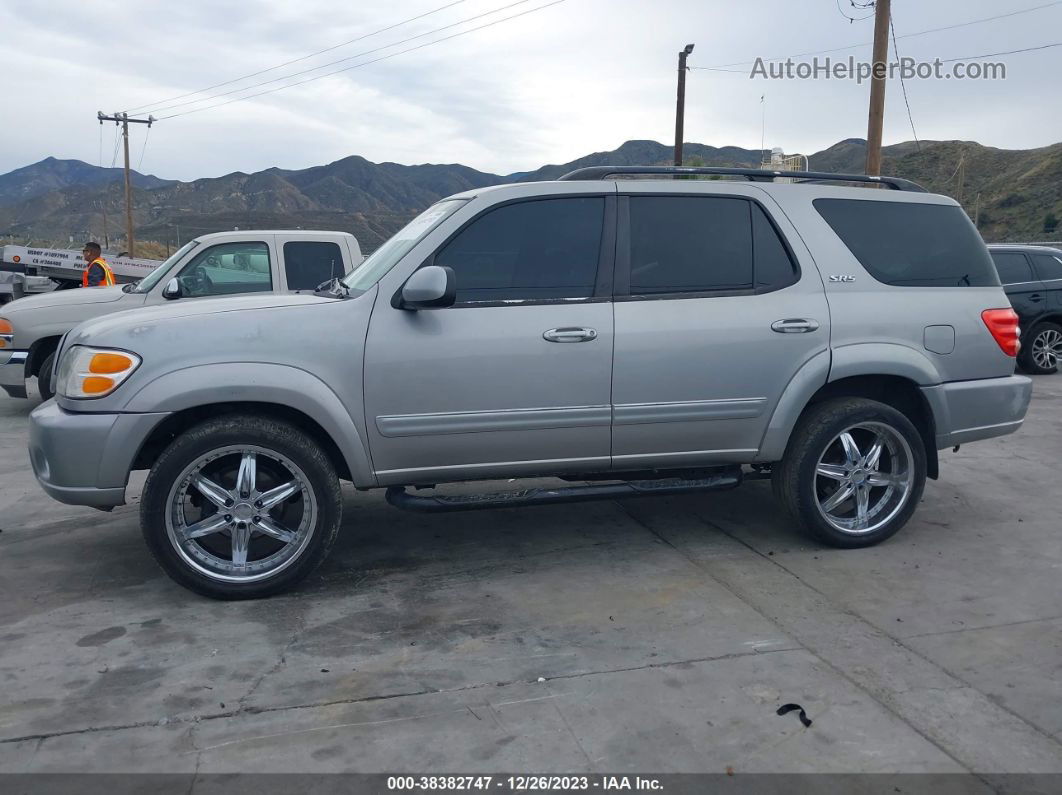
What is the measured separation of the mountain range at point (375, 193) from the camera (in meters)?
52.1

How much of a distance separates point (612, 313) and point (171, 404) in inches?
84.0

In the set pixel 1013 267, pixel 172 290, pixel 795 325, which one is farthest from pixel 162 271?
pixel 1013 267

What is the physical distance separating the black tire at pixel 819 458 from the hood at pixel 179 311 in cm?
258

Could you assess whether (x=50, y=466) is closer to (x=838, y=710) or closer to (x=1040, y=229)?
(x=838, y=710)

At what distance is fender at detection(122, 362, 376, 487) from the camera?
421 cm

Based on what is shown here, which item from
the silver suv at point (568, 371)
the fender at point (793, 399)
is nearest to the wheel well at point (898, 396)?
the silver suv at point (568, 371)

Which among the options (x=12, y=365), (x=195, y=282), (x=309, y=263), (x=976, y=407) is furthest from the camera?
(x=12, y=365)

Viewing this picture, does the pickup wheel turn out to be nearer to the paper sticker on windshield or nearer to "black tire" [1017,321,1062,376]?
the paper sticker on windshield

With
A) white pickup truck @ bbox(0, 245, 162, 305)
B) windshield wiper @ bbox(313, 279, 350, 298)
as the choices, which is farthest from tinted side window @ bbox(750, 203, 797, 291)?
white pickup truck @ bbox(0, 245, 162, 305)

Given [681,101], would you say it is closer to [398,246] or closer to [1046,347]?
[1046,347]

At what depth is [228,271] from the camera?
8.53m

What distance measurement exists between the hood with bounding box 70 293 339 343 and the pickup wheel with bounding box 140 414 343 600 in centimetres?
52

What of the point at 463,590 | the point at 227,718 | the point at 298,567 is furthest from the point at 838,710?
the point at 298,567

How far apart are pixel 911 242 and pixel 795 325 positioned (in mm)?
989
